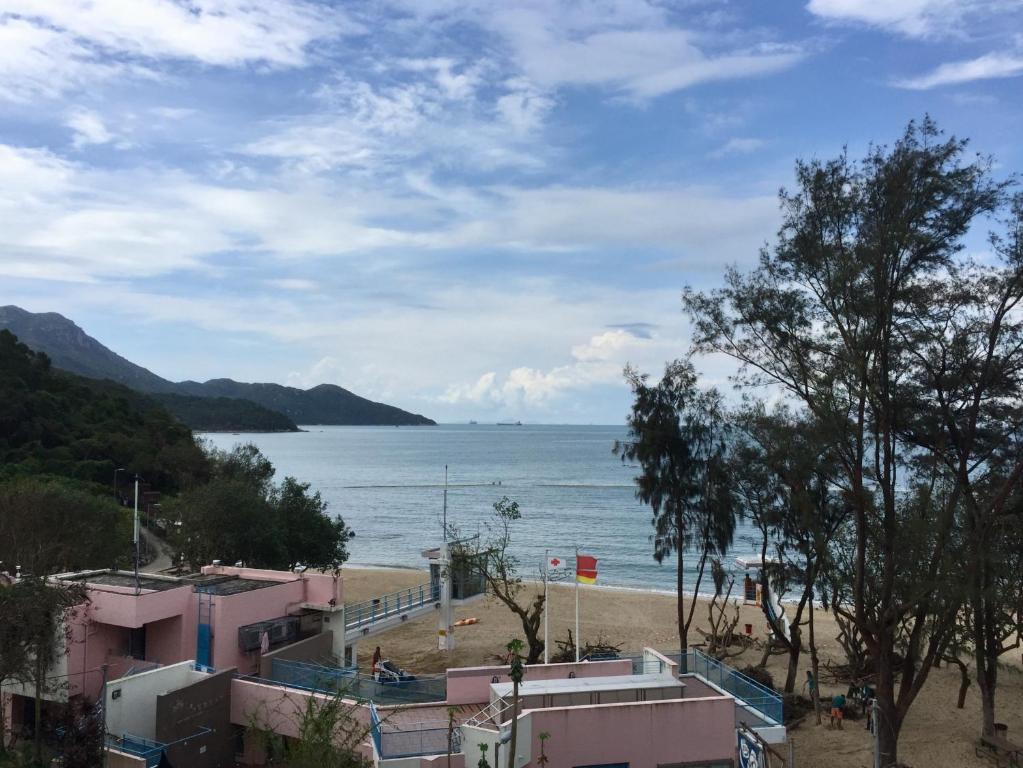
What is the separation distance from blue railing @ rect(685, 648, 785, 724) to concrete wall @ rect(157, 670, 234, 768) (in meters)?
10.9

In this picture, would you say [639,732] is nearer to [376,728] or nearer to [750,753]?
[750,753]

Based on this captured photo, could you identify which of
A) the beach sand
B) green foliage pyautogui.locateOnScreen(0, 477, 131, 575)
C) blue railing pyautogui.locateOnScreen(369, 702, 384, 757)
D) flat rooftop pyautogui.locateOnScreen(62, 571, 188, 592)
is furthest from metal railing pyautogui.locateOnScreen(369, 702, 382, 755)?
green foliage pyautogui.locateOnScreen(0, 477, 131, 575)

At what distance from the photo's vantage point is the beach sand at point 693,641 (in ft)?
64.7

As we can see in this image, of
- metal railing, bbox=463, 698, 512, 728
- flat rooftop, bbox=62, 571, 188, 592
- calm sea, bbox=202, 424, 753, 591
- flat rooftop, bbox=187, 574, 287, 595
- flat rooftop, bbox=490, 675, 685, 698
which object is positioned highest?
flat rooftop, bbox=62, 571, 188, 592

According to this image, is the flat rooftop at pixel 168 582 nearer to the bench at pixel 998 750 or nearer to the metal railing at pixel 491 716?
the metal railing at pixel 491 716

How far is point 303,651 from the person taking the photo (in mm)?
21375

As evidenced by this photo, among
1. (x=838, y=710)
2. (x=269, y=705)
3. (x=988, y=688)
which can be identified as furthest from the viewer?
(x=838, y=710)

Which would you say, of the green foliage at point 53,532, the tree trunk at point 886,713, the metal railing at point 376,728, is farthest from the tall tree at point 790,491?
the green foliage at point 53,532

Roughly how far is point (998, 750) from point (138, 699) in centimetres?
2003

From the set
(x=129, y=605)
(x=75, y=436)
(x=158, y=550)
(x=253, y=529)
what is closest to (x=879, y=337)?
(x=129, y=605)

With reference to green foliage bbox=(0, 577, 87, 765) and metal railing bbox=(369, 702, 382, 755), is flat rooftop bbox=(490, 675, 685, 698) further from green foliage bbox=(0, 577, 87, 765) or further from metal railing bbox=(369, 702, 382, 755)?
green foliage bbox=(0, 577, 87, 765)

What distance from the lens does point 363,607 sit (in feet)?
81.3

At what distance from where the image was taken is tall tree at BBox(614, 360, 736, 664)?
26.6m

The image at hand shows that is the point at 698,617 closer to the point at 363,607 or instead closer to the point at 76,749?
the point at 363,607
